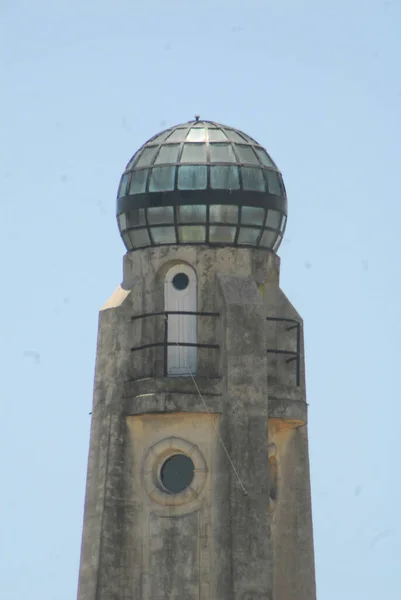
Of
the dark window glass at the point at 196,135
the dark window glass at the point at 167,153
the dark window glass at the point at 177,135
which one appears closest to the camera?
the dark window glass at the point at 167,153

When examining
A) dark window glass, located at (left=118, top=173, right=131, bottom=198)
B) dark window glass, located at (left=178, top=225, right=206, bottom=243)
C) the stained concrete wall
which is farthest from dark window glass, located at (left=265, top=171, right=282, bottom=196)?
dark window glass, located at (left=118, top=173, right=131, bottom=198)

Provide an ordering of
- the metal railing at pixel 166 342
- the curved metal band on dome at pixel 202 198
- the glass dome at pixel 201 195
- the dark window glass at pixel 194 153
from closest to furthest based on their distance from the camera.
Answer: the metal railing at pixel 166 342 < the curved metal band on dome at pixel 202 198 < the glass dome at pixel 201 195 < the dark window glass at pixel 194 153

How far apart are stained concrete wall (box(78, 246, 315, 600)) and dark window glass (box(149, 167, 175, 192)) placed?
1.90 metres

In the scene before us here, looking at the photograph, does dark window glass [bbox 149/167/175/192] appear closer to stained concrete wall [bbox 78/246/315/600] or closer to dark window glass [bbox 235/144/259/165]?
stained concrete wall [bbox 78/246/315/600]

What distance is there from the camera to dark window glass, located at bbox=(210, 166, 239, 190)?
8281 centimetres

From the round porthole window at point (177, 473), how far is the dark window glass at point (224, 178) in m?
8.24

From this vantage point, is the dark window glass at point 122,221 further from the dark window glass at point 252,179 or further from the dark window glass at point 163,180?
the dark window glass at point 252,179

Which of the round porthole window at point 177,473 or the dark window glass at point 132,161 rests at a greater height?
the dark window glass at point 132,161

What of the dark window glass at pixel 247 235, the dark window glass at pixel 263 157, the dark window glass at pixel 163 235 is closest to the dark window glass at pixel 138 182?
the dark window glass at pixel 163 235

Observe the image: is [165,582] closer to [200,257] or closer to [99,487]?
[99,487]

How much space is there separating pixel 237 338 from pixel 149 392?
121 inches

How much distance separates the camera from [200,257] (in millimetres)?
83000

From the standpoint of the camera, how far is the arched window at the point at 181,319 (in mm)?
82812

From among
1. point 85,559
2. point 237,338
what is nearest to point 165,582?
point 85,559
